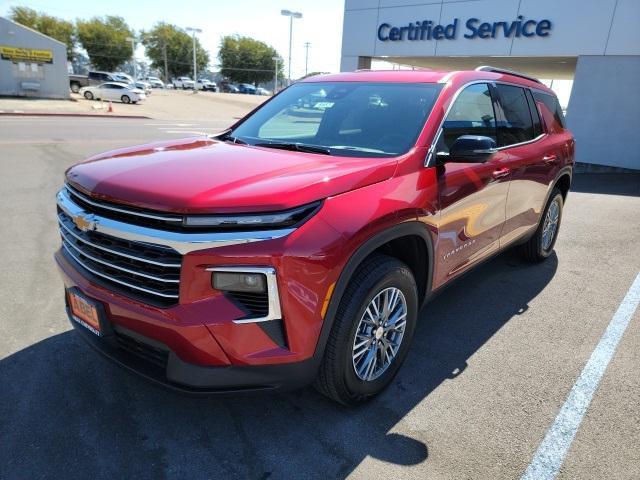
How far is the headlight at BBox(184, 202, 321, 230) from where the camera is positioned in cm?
206

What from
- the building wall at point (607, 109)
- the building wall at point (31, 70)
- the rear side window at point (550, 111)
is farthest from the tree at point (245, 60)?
the rear side window at point (550, 111)

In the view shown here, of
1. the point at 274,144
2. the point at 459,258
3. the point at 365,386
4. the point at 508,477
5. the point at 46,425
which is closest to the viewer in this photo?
the point at 508,477

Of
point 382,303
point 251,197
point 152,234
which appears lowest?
point 382,303

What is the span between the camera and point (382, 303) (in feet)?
8.91

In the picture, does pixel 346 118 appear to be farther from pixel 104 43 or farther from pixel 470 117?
pixel 104 43

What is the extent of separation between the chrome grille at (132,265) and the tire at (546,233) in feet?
13.4

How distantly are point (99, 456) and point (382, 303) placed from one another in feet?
5.36

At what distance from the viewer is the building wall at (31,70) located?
85.0ft

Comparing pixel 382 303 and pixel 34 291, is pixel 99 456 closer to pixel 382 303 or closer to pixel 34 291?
pixel 382 303

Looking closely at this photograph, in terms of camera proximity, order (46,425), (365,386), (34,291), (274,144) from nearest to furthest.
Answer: (46,425), (365,386), (274,144), (34,291)

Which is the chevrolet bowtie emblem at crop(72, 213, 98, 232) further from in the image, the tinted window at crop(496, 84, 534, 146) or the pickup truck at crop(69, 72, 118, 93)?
the pickup truck at crop(69, 72, 118, 93)

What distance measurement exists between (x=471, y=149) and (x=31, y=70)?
3163 centimetres

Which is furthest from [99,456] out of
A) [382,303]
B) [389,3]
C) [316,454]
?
[389,3]

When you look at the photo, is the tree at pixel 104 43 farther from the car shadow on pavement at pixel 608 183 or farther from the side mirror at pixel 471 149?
the side mirror at pixel 471 149
